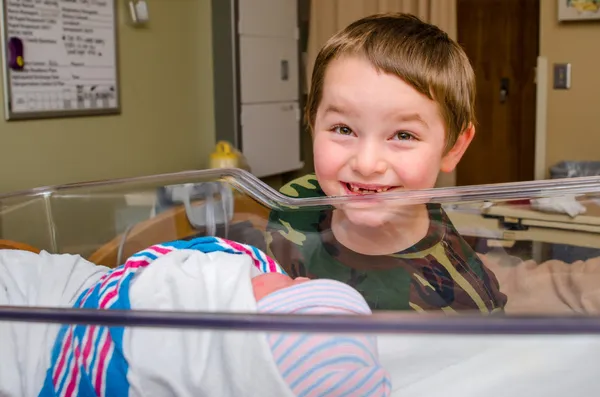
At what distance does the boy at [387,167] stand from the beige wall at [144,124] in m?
1.78

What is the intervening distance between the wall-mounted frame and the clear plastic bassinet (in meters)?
2.57

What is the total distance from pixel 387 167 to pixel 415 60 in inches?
5.8

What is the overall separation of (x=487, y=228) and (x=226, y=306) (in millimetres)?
343

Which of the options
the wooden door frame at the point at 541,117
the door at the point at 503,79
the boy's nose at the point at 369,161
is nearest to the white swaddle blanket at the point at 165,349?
the boy's nose at the point at 369,161

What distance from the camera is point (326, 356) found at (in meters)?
0.41

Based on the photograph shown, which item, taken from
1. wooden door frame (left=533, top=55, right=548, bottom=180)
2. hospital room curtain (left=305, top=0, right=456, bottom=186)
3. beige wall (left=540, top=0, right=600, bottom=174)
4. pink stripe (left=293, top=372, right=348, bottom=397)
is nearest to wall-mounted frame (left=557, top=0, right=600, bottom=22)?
beige wall (left=540, top=0, right=600, bottom=174)

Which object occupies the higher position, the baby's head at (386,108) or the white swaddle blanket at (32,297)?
the baby's head at (386,108)

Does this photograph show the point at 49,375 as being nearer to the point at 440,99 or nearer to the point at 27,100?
the point at 440,99

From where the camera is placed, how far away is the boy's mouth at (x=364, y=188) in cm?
88

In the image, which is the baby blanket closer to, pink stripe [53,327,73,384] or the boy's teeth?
pink stripe [53,327,73,384]

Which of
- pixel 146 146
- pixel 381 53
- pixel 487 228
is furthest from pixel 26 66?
pixel 487 228

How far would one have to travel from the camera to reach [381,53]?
903 mm

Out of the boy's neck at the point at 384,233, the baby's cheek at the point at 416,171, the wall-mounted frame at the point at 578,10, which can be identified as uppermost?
the wall-mounted frame at the point at 578,10

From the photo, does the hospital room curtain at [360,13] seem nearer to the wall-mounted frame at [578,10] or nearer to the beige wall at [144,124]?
the wall-mounted frame at [578,10]
